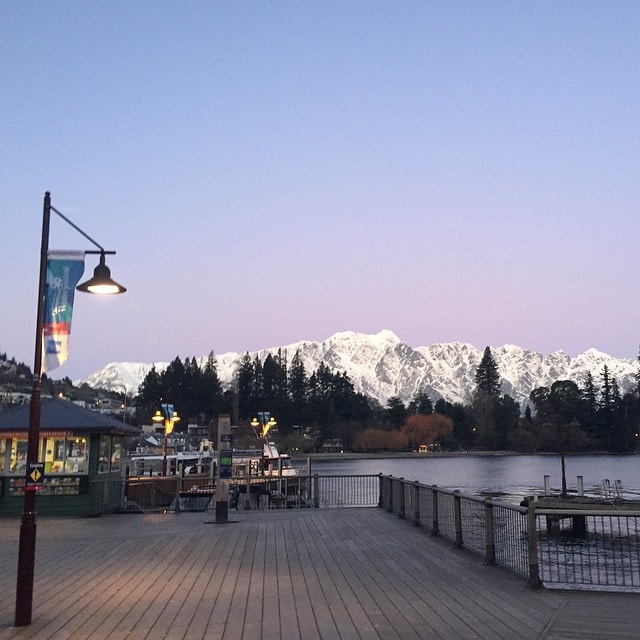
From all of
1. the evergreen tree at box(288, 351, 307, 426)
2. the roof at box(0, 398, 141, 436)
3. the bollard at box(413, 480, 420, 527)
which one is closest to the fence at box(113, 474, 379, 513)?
the roof at box(0, 398, 141, 436)

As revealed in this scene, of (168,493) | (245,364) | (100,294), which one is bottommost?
(168,493)

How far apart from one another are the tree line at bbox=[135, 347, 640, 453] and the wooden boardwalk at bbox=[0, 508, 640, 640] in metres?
115

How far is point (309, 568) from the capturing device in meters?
10.5

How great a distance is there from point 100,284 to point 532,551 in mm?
6079

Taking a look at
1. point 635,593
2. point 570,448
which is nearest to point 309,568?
point 635,593

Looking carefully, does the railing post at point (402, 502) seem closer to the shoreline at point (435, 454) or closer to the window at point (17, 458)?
the window at point (17, 458)

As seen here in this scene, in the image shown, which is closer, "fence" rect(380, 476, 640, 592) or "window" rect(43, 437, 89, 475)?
"fence" rect(380, 476, 640, 592)

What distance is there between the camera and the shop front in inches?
733

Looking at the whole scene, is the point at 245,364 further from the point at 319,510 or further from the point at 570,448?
the point at 319,510

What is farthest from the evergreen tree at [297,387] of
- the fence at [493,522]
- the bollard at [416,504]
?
the bollard at [416,504]

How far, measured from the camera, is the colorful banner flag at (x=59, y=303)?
309 inches

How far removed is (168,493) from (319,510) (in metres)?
11.4

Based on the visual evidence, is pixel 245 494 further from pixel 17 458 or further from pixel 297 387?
pixel 297 387

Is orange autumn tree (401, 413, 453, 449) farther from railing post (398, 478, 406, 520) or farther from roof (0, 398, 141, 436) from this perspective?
railing post (398, 478, 406, 520)
